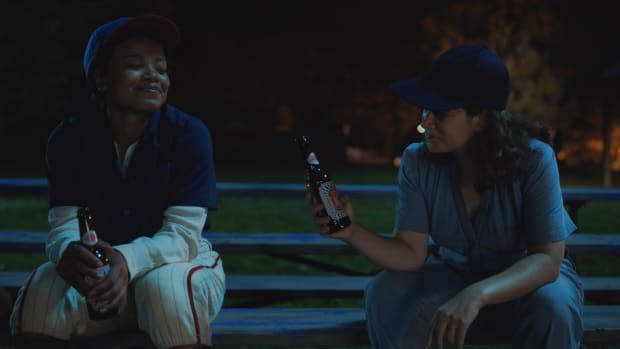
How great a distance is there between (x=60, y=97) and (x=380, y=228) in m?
16.7

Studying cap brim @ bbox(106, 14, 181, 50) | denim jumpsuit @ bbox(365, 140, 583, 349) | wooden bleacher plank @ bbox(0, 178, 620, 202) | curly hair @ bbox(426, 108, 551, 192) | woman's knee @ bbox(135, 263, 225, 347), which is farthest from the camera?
wooden bleacher plank @ bbox(0, 178, 620, 202)

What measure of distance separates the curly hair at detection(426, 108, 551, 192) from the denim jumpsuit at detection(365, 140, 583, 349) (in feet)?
0.15

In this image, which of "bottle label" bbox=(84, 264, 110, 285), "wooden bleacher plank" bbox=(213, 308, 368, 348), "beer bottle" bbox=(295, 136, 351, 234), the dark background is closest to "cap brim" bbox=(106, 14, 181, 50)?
"beer bottle" bbox=(295, 136, 351, 234)

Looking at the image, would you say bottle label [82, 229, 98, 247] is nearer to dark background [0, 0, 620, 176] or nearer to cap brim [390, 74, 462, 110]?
cap brim [390, 74, 462, 110]

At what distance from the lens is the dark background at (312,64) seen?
73.6 feet

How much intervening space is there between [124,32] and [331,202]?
111 centimetres

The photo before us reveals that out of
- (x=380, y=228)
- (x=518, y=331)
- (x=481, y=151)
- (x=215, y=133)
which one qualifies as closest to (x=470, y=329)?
(x=518, y=331)

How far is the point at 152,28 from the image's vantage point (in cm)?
281

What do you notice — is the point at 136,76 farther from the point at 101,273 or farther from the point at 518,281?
the point at 518,281

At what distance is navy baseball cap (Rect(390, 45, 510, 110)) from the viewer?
8.36 feet

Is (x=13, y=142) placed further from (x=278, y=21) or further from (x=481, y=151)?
(x=481, y=151)

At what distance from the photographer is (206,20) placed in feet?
115

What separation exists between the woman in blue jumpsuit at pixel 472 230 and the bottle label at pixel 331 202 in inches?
2.3

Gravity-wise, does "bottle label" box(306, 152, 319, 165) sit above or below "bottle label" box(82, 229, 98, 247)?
above
